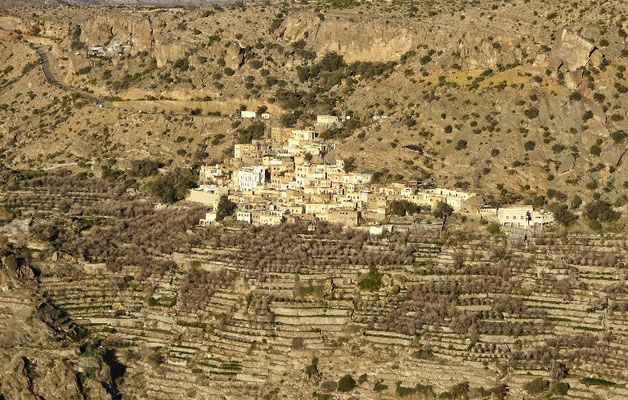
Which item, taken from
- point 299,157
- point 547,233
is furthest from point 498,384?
point 299,157

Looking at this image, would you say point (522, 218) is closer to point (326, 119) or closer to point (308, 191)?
point (308, 191)

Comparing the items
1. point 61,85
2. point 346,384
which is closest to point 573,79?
point 346,384

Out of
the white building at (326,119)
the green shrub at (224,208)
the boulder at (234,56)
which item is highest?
the boulder at (234,56)

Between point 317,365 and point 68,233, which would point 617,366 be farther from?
point 68,233

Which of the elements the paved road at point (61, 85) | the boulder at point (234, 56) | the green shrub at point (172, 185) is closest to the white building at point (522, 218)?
the green shrub at point (172, 185)

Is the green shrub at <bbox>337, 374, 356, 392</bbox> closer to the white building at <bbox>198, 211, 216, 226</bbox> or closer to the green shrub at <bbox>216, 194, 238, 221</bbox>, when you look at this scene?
the green shrub at <bbox>216, 194, 238, 221</bbox>

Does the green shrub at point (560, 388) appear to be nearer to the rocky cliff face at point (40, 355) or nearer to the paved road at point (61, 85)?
the rocky cliff face at point (40, 355)

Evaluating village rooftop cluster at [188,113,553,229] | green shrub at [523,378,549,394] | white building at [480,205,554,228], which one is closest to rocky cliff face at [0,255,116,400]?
village rooftop cluster at [188,113,553,229]
